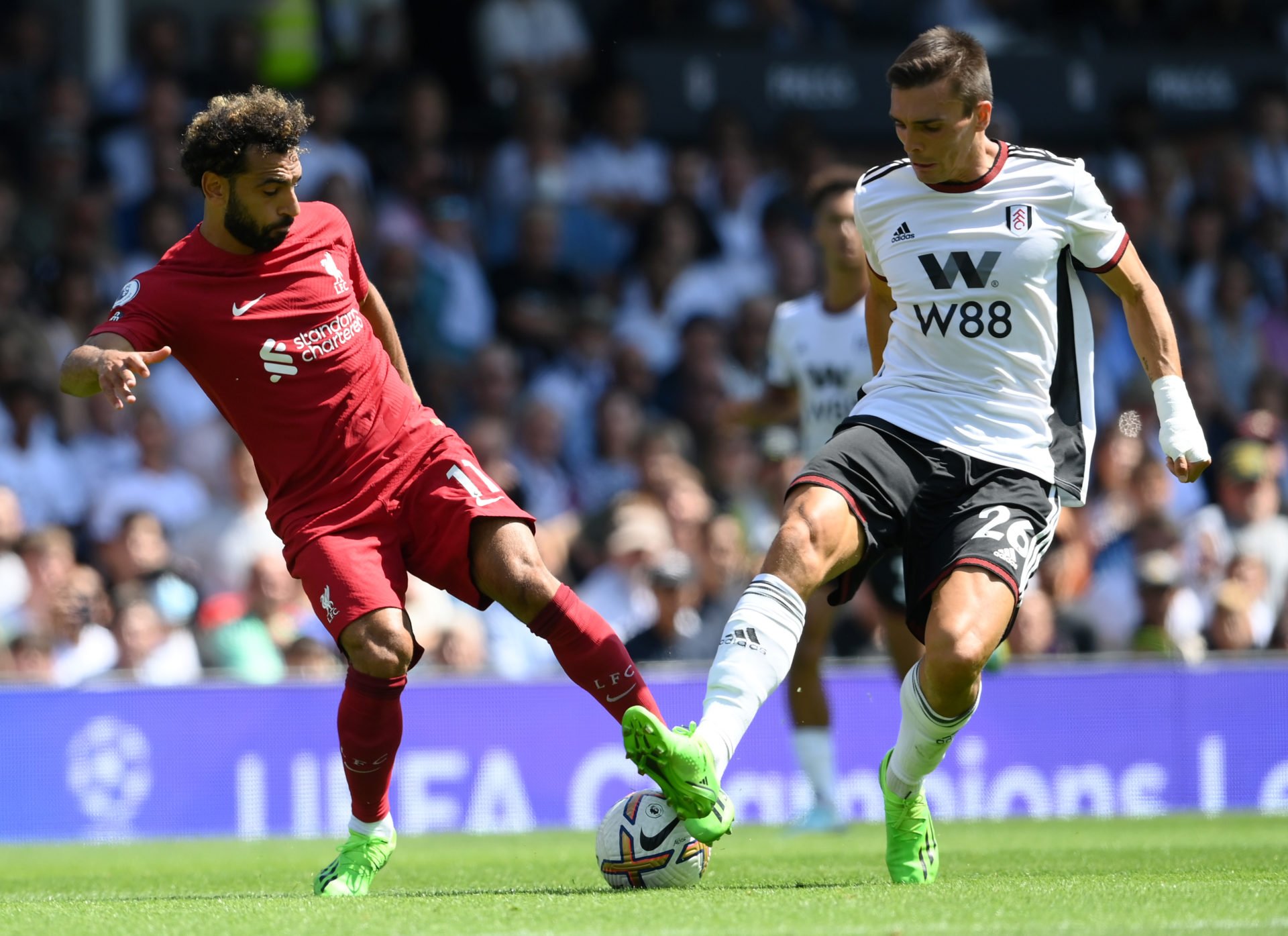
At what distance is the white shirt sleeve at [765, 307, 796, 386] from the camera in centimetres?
857

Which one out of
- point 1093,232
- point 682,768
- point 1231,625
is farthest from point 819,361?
point 1231,625

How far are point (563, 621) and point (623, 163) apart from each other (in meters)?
8.78

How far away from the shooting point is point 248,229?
5.74 metres

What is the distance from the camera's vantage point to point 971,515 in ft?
17.8

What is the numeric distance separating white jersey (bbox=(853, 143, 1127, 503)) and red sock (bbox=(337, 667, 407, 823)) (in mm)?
1756

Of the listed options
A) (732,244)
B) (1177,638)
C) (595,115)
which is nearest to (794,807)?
(1177,638)

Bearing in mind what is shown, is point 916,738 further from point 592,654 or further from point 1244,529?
point 1244,529

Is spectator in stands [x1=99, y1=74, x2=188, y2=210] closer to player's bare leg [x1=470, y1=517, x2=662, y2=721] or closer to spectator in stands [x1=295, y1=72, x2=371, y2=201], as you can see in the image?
spectator in stands [x1=295, y1=72, x2=371, y2=201]

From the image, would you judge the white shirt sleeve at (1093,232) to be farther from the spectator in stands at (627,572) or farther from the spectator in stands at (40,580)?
the spectator in stands at (40,580)

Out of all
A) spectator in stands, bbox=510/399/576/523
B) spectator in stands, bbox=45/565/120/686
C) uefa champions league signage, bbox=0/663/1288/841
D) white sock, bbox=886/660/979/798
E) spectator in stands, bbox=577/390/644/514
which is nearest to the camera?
white sock, bbox=886/660/979/798

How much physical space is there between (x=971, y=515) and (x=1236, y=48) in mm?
12104

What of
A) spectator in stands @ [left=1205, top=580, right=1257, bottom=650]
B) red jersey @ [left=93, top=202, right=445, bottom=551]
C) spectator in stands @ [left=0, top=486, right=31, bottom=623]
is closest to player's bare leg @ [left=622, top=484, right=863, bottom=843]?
red jersey @ [left=93, top=202, right=445, bottom=551]

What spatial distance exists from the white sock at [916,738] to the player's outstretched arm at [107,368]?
7.78 ft

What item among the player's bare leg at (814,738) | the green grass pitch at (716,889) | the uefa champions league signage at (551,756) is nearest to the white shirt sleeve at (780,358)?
the player's bare leg at (814,738)
